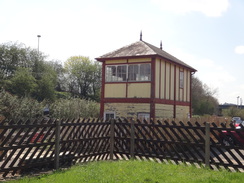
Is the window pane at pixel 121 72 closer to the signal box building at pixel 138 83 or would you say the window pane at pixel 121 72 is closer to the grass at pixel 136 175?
the signal box building at pixel 138 83

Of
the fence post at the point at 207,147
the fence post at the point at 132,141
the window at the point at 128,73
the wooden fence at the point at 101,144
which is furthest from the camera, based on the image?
the window at the point at 128,73

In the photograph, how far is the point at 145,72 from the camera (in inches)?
713

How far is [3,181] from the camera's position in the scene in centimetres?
691

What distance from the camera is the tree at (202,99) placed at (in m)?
47.9

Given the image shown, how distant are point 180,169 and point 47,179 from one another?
380 centimetres

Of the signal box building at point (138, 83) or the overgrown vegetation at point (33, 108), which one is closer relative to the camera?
the signal box building at point (138, 83)

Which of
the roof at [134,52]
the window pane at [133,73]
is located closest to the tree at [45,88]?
the roof at [134,52]

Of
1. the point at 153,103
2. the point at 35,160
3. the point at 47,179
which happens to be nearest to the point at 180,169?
the point at 47,179

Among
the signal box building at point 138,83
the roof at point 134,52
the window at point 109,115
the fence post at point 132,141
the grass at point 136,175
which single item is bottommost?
the grass at point 136,175

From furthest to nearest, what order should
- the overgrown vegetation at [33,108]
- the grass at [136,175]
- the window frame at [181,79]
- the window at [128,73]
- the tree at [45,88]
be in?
the tree at [45,88]
the overgrown vegetation at [33,108]
the window frame at [181,79]
the window at [128,73]
the grass at [136,175]

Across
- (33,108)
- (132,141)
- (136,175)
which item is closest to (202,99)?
(33,108)

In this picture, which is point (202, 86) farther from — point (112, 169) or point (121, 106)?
point (112, 169)

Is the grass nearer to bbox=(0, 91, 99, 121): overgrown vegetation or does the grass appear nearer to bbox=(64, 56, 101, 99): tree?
bbox=(0, 91, 99, 121): overgrown vegetation

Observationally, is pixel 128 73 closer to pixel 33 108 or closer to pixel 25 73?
pixel 33 108
